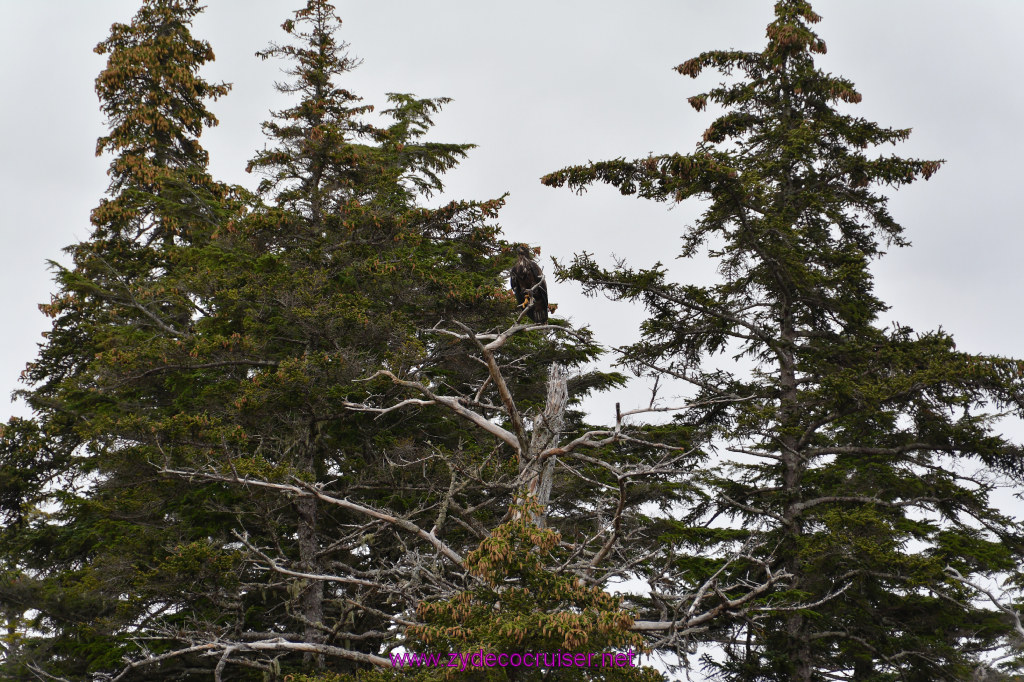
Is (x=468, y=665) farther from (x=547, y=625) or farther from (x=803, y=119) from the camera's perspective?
(x=803, y=119)

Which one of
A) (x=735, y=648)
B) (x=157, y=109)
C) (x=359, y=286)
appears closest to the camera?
(x=735, y=648)

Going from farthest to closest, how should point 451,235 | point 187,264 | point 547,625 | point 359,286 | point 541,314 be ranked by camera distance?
1. point 451,235
2. point 187,264
3. point 359,286
4. point 541,314
5. point 547,625

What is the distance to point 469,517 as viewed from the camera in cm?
1190

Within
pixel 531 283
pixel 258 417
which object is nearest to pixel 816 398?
pixel 531 283

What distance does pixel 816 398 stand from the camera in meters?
12.1

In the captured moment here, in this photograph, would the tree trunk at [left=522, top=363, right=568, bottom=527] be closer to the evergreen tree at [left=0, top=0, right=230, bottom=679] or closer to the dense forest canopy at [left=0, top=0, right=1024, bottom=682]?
the dense forest canopy at [left=0, top=0, right=1024, bottom=682]

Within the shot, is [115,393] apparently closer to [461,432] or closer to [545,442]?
[461,432]

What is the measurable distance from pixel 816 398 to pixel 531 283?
4.29m

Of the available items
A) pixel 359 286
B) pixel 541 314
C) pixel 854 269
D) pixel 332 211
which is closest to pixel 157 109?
pixel 332 211

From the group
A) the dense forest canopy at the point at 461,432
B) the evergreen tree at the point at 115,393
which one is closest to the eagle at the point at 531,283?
the dense forest canopy at the point at 461,432

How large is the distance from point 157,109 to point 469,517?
40.9 feet

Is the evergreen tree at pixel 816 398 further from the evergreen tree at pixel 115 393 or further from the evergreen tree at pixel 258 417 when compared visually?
the evergreen tree at pixel 115 393

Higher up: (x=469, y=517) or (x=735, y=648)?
(x=469, y=517)

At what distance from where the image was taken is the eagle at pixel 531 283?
37.2 ft
